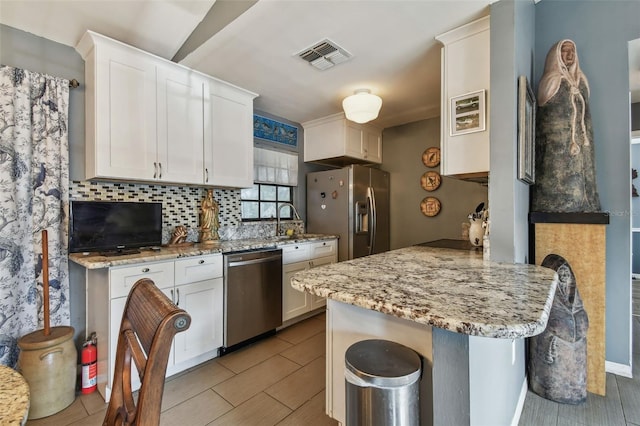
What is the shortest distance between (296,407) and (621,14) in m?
3.43

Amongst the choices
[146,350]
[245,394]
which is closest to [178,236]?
[245,394]

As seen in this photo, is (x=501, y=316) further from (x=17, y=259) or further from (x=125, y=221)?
(x=17, y=259)

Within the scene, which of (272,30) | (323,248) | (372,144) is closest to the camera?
(272,30)

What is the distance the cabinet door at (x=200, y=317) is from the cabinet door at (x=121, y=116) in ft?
3.16

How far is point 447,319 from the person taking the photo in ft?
2.56

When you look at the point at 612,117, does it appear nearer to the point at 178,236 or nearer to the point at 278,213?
the point at 278,213

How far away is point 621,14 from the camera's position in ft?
6.63

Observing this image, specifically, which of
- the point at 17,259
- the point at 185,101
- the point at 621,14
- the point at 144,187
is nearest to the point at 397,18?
the point at 621,14

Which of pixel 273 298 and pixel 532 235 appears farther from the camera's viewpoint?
pixel 273 298

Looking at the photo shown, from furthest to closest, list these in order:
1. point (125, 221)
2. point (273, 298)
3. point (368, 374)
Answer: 1. point (273, 298)
2. point (125, 221)
3. point (368, 374)

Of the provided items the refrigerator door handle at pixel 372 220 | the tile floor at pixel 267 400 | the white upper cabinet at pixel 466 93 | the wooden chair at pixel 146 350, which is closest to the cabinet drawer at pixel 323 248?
the refrigerator door handle at pixel 372 220

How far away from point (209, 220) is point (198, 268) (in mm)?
693

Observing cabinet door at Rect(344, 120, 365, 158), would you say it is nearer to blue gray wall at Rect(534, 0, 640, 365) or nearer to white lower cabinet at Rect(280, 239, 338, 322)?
white lower cabinet at Rect(280, 239, 338, 322)

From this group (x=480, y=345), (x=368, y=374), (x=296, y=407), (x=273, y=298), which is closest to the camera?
(x=368, y=374)
